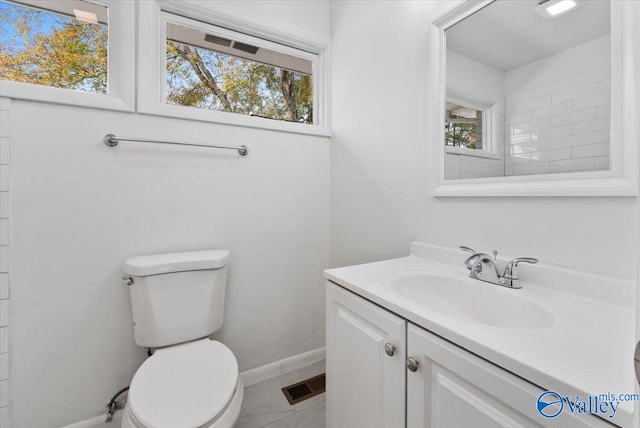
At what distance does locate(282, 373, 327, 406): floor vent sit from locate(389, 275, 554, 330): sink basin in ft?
2.86

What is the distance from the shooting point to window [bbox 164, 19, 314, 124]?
5.03 ft

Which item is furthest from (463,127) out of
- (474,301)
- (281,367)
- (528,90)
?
(281,367)

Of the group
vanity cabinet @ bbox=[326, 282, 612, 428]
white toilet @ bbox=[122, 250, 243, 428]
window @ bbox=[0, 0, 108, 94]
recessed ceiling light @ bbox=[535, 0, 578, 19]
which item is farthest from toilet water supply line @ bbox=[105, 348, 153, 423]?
recessed ceiling light @ bbox=[535, 0, 578, 19]

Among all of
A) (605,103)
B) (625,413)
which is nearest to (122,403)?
(625,413)

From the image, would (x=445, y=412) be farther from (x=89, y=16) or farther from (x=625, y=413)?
(x=89, y=16)

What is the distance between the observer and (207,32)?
1591 millimetres

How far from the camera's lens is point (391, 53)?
4.55 feet

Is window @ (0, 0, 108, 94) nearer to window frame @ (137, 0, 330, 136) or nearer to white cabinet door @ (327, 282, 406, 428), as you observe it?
window frame @ (137, 0, 330, 136)

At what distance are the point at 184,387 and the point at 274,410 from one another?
0.64 m

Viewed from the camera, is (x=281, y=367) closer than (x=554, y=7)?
No

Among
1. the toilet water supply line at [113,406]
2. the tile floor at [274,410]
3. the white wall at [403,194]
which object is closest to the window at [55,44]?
the white wall at [403,194]

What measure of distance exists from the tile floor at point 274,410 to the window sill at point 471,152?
54.0 inches

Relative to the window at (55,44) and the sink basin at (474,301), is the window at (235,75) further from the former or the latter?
the sink basin at (474,301)

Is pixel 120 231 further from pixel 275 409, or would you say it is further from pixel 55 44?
pixel 275 409
